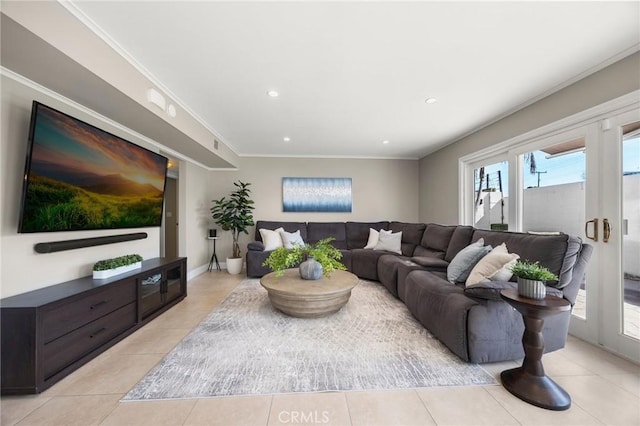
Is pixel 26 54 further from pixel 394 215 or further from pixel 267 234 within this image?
pixel 394 215

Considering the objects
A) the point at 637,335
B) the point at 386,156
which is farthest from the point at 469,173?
the point at 637,335

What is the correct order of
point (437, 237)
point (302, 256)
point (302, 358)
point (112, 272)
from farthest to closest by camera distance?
point (437, 237) → point (302, 256) → point (112, 272) → point (302, 358)

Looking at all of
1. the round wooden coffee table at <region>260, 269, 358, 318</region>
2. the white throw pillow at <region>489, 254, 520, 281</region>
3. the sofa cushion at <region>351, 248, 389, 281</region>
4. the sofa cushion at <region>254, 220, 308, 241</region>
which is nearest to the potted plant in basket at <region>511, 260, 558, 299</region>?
the white throw pillow at <region>489, 254, 520, 281</region>

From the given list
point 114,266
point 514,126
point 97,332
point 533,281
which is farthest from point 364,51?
point 97,332

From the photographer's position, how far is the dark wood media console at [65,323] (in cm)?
155

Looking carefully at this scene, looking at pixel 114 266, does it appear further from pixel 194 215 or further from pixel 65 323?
pixel 194 215

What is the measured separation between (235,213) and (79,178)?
290cm

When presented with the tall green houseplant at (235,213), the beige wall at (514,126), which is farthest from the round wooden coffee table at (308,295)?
the beige wall at (514,126)

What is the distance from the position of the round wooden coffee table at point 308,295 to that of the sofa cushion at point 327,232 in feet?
7.76

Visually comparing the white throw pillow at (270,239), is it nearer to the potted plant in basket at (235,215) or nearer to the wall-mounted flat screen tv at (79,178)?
the potted plant in basket at (235,215)

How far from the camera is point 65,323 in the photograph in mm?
1766

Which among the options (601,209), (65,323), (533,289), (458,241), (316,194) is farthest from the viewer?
(316,194)

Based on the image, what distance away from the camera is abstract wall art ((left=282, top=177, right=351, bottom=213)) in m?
5.48

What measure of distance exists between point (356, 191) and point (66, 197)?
463 centimetres
